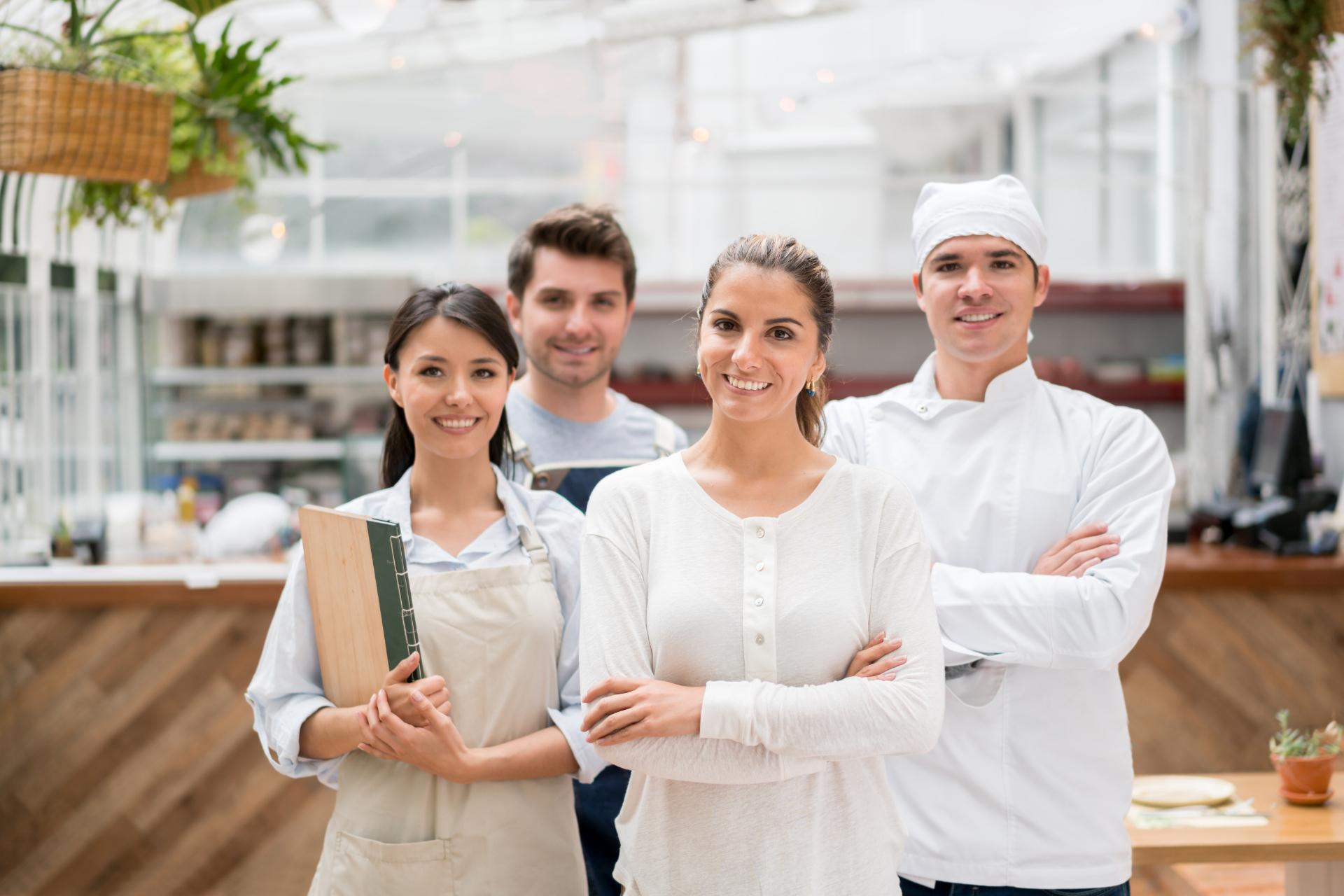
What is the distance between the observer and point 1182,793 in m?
2.71

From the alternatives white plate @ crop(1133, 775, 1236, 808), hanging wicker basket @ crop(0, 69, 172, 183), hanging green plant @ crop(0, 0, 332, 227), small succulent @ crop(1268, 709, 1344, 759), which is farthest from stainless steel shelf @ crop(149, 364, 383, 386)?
small succulent @ crop(1268, 709, 1344, 759)

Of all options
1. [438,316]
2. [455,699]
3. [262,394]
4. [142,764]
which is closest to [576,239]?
[438,316]

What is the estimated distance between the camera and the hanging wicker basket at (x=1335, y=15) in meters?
3.56

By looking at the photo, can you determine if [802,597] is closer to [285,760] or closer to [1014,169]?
[285,760]

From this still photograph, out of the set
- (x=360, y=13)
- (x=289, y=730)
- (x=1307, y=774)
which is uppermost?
(x=360, y=13)

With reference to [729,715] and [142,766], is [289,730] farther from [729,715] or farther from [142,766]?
[142,766]

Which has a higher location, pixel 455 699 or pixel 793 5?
pixel 793 5

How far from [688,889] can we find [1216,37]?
9409mm

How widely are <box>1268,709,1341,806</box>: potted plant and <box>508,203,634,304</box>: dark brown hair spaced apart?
5.60 feet

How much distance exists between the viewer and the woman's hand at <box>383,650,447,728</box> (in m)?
1.71

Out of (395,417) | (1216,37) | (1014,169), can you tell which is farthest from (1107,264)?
(395,417)

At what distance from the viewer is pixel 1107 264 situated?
10.5 m

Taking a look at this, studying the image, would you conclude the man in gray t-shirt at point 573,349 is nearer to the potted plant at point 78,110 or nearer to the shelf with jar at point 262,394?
the potted plant at point 78,110

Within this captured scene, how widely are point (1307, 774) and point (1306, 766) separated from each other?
0.02 metres
